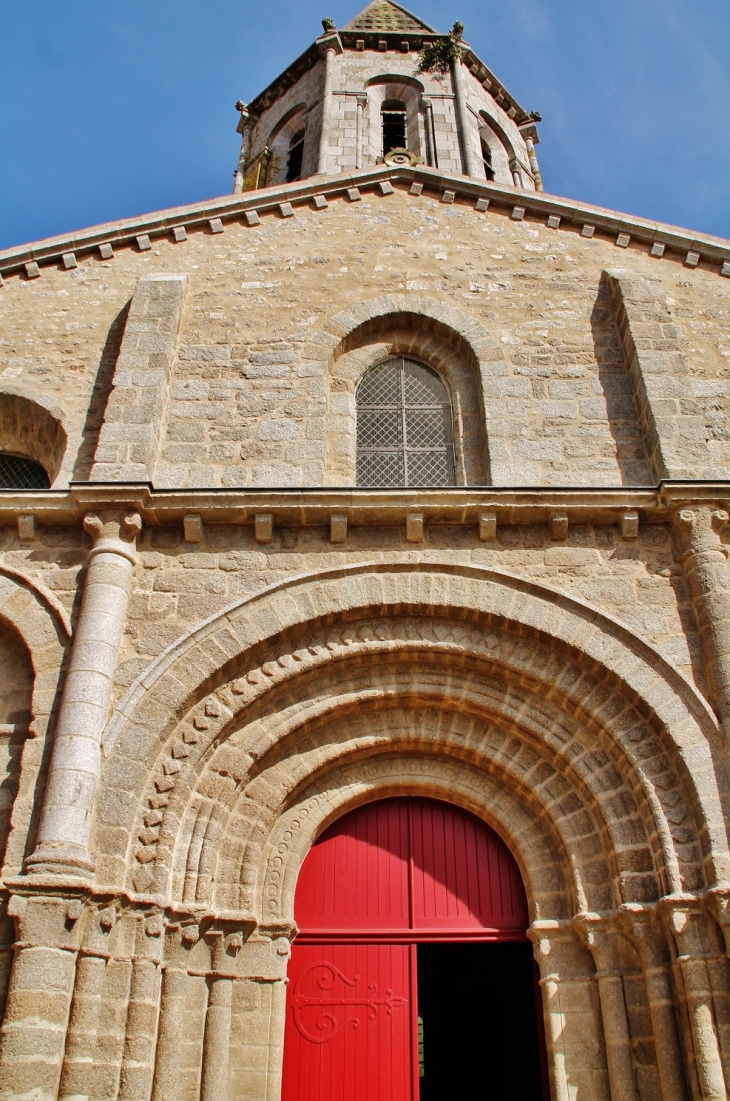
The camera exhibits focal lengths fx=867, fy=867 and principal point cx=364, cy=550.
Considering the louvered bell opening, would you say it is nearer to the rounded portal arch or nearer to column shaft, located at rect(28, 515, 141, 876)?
column shaft, located at rect(28, 515, 141, 876)

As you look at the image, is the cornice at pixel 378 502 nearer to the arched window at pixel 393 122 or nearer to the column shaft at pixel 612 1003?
the column shaft at pixel 612 1003

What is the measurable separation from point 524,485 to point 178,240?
451cm

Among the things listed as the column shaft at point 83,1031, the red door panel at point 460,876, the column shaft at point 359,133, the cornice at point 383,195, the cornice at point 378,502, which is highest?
the column shaft at point 359,133

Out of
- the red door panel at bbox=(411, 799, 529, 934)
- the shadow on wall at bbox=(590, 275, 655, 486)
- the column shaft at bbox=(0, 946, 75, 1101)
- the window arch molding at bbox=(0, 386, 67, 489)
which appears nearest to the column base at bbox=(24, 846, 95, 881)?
the column shaft at bbox=(0, 946, 75, 1101)

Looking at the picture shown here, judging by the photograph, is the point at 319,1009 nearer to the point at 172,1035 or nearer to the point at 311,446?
the point at 172,1035

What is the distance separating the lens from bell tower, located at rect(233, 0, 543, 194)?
45.9 ft

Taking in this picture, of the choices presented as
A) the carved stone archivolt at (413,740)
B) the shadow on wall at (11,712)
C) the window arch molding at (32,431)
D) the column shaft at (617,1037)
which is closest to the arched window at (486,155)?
the window arch molding at (32,431)

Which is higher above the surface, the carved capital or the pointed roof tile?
the pointed roof tile

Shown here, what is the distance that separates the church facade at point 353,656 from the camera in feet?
16.2

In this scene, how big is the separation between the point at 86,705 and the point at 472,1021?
7.29m

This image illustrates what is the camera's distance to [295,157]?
50.0 feet

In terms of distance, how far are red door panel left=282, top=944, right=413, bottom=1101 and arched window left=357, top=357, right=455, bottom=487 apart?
11.8 feet

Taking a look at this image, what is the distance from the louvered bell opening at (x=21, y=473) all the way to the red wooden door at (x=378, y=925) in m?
4.02

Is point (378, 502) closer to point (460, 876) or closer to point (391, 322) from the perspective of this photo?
point (391, 322)
